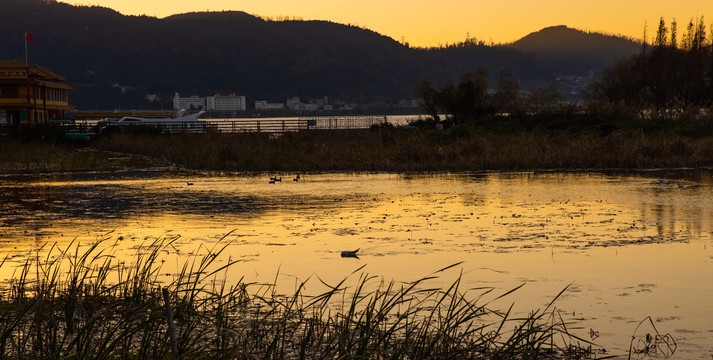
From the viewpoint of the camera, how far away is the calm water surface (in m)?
11.6

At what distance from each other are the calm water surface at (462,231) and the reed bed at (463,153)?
15.8 feet

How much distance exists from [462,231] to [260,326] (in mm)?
8738

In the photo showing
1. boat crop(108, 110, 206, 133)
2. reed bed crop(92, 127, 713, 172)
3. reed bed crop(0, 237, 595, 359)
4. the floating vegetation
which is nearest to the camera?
reed bed crop(0, 237, 595, 359)

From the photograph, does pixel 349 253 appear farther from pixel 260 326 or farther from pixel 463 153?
pixel 463 153

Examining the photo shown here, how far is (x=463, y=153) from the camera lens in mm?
40375

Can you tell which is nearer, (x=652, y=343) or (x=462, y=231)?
(x=652, y=343)

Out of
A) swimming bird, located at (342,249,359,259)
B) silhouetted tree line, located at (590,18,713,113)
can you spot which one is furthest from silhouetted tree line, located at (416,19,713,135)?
swimming bird, located at (342,249,359,259)

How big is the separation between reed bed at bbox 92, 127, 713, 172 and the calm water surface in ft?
15.8

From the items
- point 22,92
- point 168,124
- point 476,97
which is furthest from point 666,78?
point 22,92

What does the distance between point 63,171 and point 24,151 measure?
12.0m

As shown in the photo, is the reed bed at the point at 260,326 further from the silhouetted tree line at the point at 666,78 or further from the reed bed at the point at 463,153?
the silhouetted tree line at the point at 666,78

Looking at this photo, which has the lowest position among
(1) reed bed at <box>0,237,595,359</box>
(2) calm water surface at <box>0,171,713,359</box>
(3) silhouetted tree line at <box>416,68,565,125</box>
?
(2) calm water surface at <box>0,171,713,359</box>

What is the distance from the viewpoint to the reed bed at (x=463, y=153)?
124 feet

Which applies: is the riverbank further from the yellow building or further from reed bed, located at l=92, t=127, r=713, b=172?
the yellow building
